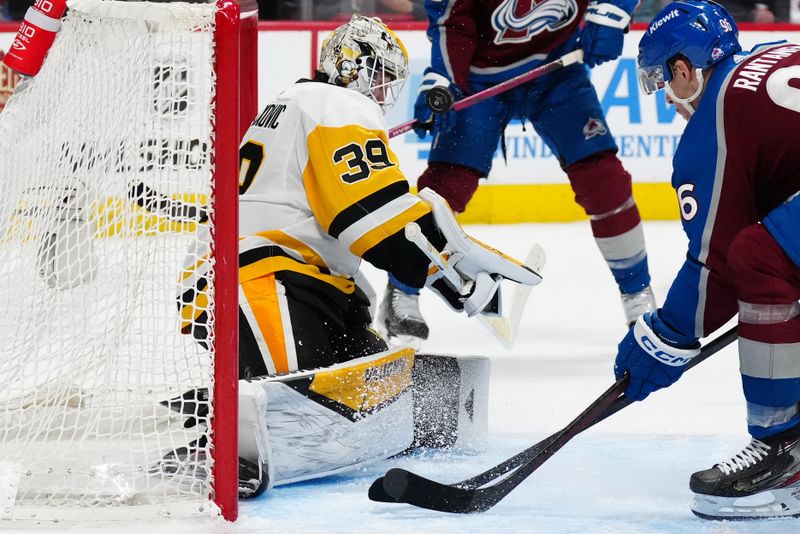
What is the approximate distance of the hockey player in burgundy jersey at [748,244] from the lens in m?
1.97

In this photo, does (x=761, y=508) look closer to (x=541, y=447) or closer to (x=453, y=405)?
(x=541, y=447)

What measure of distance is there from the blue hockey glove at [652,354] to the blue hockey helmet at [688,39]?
0.43 m

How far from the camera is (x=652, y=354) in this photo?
2.18 meters

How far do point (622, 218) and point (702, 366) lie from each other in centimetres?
49

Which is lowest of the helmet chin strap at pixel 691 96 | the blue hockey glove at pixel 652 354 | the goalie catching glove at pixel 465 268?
the blue hockey glove at pixel 652 354

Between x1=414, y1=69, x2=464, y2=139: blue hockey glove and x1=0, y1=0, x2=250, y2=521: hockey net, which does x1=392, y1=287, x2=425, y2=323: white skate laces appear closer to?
x1=414, y1=69, x2=464, y2=139: blue hockey glove

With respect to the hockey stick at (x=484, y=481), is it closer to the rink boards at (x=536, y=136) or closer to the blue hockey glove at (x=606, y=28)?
the blue hockey glove at (x=606, y=28)

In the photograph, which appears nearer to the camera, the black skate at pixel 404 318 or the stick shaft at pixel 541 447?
the stick shaft at pixel 541 447

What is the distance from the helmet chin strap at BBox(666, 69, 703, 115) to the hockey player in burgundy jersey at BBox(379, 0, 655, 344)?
3.92ft

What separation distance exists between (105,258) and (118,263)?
0.05m

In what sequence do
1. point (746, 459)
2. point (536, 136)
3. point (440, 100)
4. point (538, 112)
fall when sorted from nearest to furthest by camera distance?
point (746, 459) → point (440, 100) → point (538, 112) → point (536, 136)

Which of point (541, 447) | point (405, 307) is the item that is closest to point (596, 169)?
point (405, 307)

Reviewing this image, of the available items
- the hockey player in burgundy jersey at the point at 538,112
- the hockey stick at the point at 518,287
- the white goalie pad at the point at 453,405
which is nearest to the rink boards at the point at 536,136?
the hockey player in burgundy jersey at the point at 538,112

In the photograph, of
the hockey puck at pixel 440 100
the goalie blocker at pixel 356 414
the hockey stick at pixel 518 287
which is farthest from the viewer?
the hockey puck at pixel 440 100
